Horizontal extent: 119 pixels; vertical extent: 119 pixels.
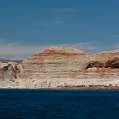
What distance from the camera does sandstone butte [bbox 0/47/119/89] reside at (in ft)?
448

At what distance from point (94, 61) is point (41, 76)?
53.6ft

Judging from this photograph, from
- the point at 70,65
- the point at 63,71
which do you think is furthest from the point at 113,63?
the point at 63,71

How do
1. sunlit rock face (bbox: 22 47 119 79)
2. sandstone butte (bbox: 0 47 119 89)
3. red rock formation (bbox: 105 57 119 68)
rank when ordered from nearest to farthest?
sandstone butte (bbox: 0 47 119 89), sunlit rock face (bbox: 22 47 119 79), red rock formation (bbox: 105 57 119 68)

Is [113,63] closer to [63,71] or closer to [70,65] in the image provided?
[70,65]

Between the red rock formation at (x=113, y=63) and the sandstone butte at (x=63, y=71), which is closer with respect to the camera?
the sandstone butte at (x=63, y=71)

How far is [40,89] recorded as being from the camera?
139 metres

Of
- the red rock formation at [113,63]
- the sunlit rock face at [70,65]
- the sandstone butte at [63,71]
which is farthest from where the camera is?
the red rock formation at [113,63]

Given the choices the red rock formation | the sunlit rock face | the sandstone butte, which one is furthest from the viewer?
the red rock formation

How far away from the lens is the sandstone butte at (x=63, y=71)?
136 meters

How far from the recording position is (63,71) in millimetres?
142500
